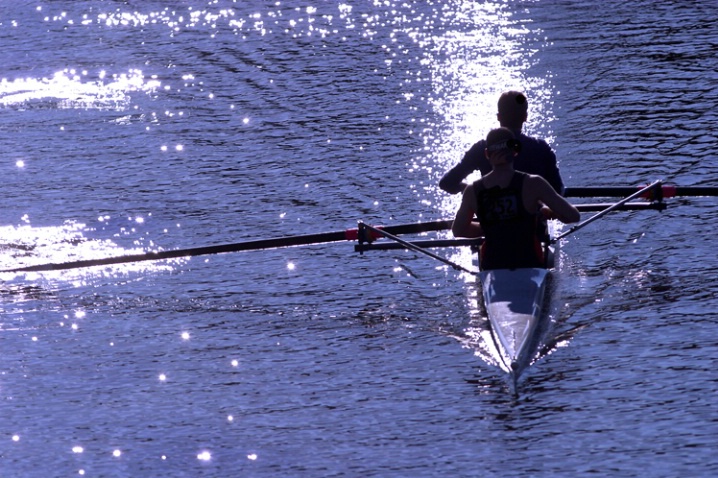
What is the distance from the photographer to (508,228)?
11.2m

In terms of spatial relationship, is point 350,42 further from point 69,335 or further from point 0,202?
point 69,335

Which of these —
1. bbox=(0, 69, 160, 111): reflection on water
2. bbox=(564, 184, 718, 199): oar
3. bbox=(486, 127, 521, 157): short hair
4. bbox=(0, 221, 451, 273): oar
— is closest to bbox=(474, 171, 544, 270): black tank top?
bbox=(486, 127, 521, 157): short hair

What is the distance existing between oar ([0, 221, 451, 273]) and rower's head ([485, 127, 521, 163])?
1.91 meters

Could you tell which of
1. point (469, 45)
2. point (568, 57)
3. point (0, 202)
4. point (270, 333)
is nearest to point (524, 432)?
point (270, 333)

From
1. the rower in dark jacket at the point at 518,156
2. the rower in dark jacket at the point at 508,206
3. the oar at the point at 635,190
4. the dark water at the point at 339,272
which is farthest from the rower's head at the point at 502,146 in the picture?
the oar at the point at 635,190

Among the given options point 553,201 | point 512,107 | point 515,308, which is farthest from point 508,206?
point 512,107

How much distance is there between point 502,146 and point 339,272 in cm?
314

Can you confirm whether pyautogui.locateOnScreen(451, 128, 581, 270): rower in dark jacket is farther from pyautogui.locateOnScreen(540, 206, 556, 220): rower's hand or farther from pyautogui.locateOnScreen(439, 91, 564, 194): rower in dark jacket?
pyautogui.locateOnScreen(439, 91, 564, 194): rower in dark jacket

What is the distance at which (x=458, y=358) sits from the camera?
10812mm

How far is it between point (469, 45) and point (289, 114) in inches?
231

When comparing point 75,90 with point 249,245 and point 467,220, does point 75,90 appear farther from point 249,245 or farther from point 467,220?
point 467,220

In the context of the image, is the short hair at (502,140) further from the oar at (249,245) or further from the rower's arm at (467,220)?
the oar at (249,245)

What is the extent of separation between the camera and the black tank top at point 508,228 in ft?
36.5

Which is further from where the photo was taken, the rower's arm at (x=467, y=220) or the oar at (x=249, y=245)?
the oar at (x=249, y=245)
